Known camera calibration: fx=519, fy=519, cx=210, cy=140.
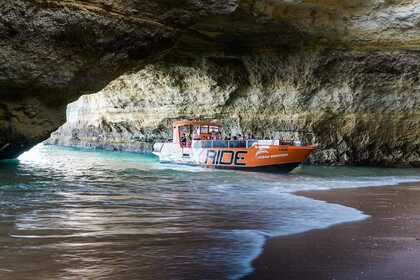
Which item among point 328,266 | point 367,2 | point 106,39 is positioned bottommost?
point 328,266

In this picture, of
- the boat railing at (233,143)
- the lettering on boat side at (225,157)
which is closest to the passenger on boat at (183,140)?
the boat railing at (233,143)

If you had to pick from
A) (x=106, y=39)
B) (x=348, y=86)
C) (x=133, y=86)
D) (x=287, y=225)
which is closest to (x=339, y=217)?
(x=287, y=225)

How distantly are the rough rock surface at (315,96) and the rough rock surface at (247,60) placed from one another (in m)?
0.06

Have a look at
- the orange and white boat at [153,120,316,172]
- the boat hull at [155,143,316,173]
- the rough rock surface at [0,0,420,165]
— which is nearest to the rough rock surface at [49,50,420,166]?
the rough rock surface at [0,0,420,165]

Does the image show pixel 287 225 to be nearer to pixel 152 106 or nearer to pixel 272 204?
pixel 272 204

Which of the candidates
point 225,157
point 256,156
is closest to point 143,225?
point 256,156

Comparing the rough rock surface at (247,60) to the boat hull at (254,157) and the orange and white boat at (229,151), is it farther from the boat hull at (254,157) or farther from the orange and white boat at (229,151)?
the boat hull at (254,157)

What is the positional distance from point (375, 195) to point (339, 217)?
424cm

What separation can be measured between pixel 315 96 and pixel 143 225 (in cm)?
1847

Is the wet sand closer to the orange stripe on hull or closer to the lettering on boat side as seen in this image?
the orange stripe on hull

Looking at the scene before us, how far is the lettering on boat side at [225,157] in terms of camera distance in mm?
21219

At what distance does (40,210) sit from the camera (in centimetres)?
923

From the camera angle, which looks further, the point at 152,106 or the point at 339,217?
the point at 152,106

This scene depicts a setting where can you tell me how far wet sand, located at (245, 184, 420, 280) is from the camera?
5.49m
